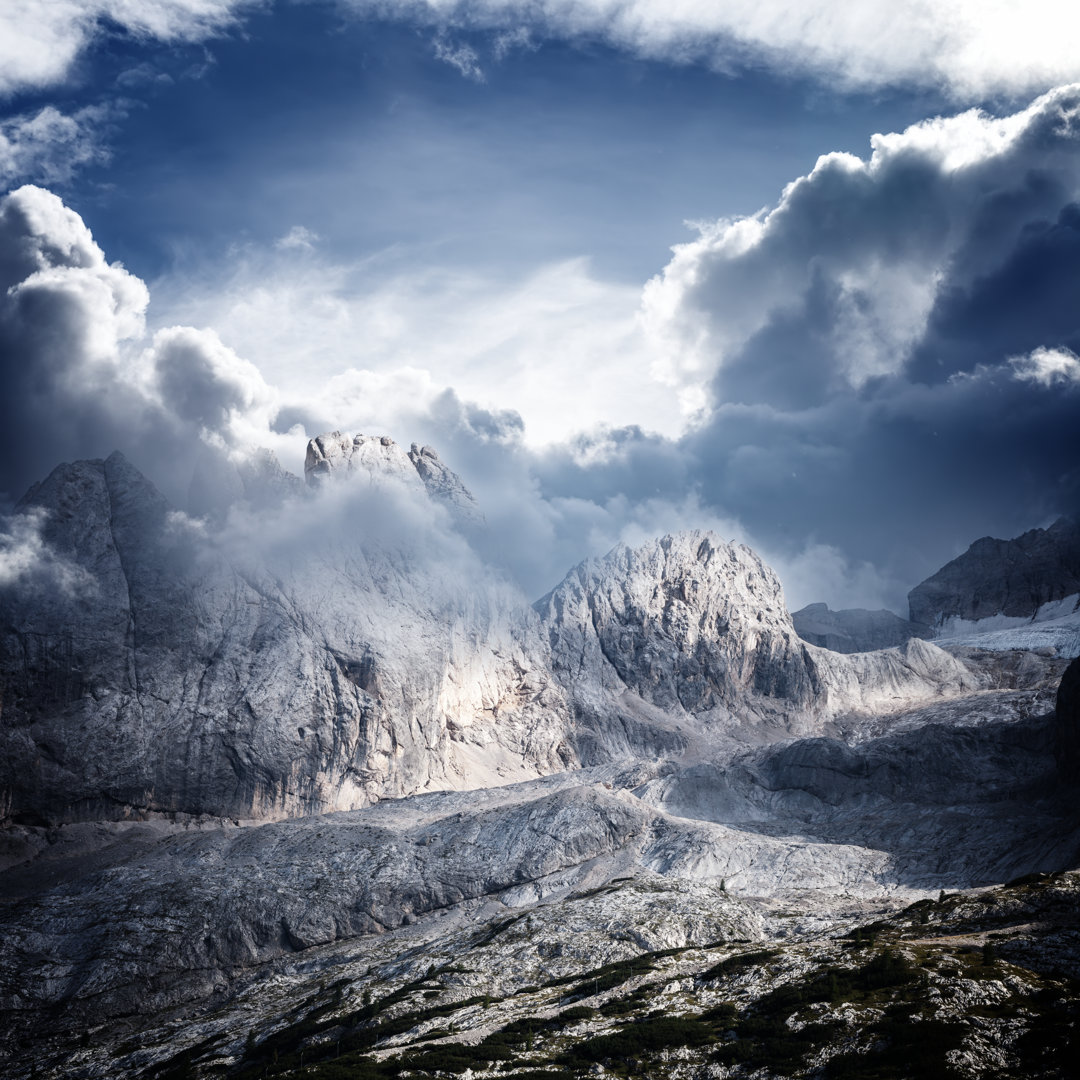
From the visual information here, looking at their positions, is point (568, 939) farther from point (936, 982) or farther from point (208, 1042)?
point (936, 982)

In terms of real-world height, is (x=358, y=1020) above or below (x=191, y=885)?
below

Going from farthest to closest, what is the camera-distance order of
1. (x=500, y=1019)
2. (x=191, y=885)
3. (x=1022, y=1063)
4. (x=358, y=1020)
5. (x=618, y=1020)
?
(x=191, y=885), (x=358, y=1020), (x=500, y=1019), (x=618, y=1020), (x=1022, y=1063)

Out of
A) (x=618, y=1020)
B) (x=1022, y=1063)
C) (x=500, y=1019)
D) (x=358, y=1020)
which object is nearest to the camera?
(x=1022, y=1063)

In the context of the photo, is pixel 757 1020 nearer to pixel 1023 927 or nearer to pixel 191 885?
pixel 1023 927

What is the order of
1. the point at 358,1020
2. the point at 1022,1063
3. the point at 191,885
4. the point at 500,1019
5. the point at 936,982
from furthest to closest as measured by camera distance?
1. the point at 191,885
2. the point at 358,1020
3. the point at 500,1019
4. the point at 936,982
5. the point at 1022,1063

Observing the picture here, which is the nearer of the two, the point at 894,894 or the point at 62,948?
Result: the point at 62,948

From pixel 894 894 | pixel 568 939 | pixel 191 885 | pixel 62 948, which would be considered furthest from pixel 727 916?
pixel 62 948

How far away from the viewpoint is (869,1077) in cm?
7856

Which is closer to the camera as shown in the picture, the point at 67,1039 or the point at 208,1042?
the point at 208,1042

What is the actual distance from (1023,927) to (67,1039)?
5549 inches

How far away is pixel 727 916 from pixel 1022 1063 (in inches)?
3540

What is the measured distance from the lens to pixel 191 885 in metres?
190

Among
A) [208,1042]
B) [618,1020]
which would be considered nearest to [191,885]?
[208,1042]

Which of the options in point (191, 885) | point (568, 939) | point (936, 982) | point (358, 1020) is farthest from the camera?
point (191, 885)
